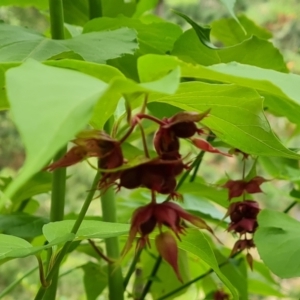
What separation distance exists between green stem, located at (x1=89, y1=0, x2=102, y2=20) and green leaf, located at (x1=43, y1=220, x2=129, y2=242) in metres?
0.23

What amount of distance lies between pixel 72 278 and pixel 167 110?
2160 millimetres

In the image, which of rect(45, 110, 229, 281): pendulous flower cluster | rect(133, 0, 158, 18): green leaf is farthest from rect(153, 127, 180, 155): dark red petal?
rect(133, 0, 158, 18): green leaf

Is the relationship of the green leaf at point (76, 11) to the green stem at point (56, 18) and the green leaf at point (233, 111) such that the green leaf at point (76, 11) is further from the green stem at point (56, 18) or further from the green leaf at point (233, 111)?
the green leaf at point (233, 111)

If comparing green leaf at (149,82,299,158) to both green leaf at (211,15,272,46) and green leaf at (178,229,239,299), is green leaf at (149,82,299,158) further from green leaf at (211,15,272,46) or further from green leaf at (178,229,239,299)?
green leaf at (211,15,272,46)

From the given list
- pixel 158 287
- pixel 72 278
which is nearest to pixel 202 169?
pixel 72 278

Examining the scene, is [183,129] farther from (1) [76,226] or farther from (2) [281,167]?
(2) [281,167]

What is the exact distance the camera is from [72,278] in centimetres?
240

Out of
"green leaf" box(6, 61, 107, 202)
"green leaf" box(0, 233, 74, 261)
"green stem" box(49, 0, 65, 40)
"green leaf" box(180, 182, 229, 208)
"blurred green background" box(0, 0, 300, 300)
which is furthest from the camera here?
"blurred green background" box(0, 0, 300, 300)

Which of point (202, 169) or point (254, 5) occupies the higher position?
point (254, 5)

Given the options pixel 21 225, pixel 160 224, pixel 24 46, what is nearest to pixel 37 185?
pixel 21 225

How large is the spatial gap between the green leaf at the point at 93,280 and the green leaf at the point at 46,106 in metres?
0.35

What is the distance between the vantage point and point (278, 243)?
336mm

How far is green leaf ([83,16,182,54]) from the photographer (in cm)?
40

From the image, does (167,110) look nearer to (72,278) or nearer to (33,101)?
(33,101)
